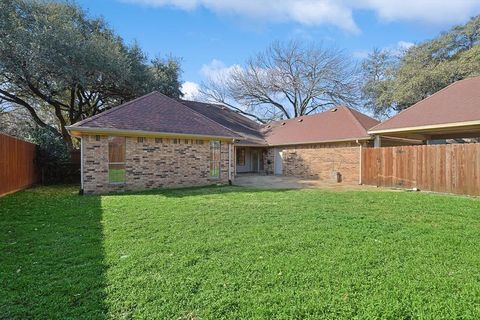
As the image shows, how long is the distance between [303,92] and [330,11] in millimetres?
18595

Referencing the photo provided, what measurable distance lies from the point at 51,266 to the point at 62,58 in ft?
46.6

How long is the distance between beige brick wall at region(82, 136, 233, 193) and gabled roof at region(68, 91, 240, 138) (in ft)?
1.62

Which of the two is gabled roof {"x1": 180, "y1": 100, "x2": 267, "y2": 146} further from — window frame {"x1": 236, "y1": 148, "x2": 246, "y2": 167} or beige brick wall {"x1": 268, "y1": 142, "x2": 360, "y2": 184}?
beige brick wall {"x1": 268, "y1": 142, "x2": 360, "y2": 184}

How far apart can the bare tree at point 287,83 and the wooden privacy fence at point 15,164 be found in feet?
76.7

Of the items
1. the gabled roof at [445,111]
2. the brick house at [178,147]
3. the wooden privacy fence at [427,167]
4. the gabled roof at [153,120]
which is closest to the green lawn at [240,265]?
the wooden privacy fence at [427,167]

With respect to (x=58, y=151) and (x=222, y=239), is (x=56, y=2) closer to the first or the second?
(x=58, y=151)

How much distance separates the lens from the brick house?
11.1 metres

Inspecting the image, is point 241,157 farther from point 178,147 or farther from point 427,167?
point 427,167

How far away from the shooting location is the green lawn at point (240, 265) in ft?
9.11

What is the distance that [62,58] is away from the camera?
1461 centimetres

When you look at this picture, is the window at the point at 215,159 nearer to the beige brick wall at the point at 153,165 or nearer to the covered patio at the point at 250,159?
the beige brick wall at the point at 153,165

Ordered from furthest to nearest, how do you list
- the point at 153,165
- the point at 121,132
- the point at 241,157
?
1. the point at 241,157
2. the point at 153,165
3. the point at 121,132

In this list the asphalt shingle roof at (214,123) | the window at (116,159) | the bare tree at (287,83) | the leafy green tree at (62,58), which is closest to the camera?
the window at (116,159)

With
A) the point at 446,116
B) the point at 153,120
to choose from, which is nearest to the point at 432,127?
the point at 446,116
